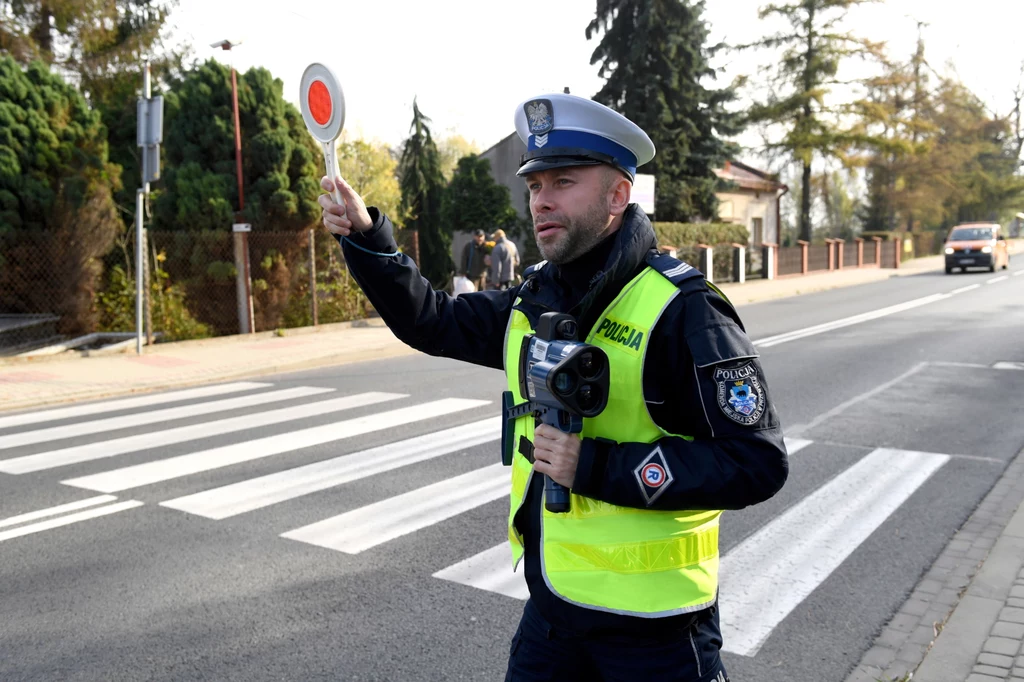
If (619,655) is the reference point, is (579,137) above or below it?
above

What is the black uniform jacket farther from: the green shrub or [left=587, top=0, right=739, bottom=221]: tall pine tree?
[left=587, top=0, right=739, bottom=221]: tall pine tree

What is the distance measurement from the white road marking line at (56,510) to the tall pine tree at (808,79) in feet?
123

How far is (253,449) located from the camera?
24.1ft

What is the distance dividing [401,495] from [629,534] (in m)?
4.26

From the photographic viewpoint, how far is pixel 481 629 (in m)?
4.01

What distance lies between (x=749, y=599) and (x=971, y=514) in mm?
2220

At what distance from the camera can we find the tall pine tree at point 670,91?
30141mm

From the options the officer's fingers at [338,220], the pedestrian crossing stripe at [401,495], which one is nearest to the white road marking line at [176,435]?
the pedestrian crossing stripe at [401,495]

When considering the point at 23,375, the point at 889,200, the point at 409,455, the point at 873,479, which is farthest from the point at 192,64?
the point at 889,200

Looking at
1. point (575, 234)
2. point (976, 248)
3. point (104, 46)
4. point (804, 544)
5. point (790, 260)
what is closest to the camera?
point (575, 234)

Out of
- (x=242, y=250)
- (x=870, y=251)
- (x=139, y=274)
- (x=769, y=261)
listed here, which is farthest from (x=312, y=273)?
(x=870, y=251)

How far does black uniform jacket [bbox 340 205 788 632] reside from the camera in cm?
187

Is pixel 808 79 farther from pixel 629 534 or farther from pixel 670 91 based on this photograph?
pixel 629 534

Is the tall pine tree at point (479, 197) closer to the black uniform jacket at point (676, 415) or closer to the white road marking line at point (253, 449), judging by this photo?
the white road marking line at point (253, 449)
